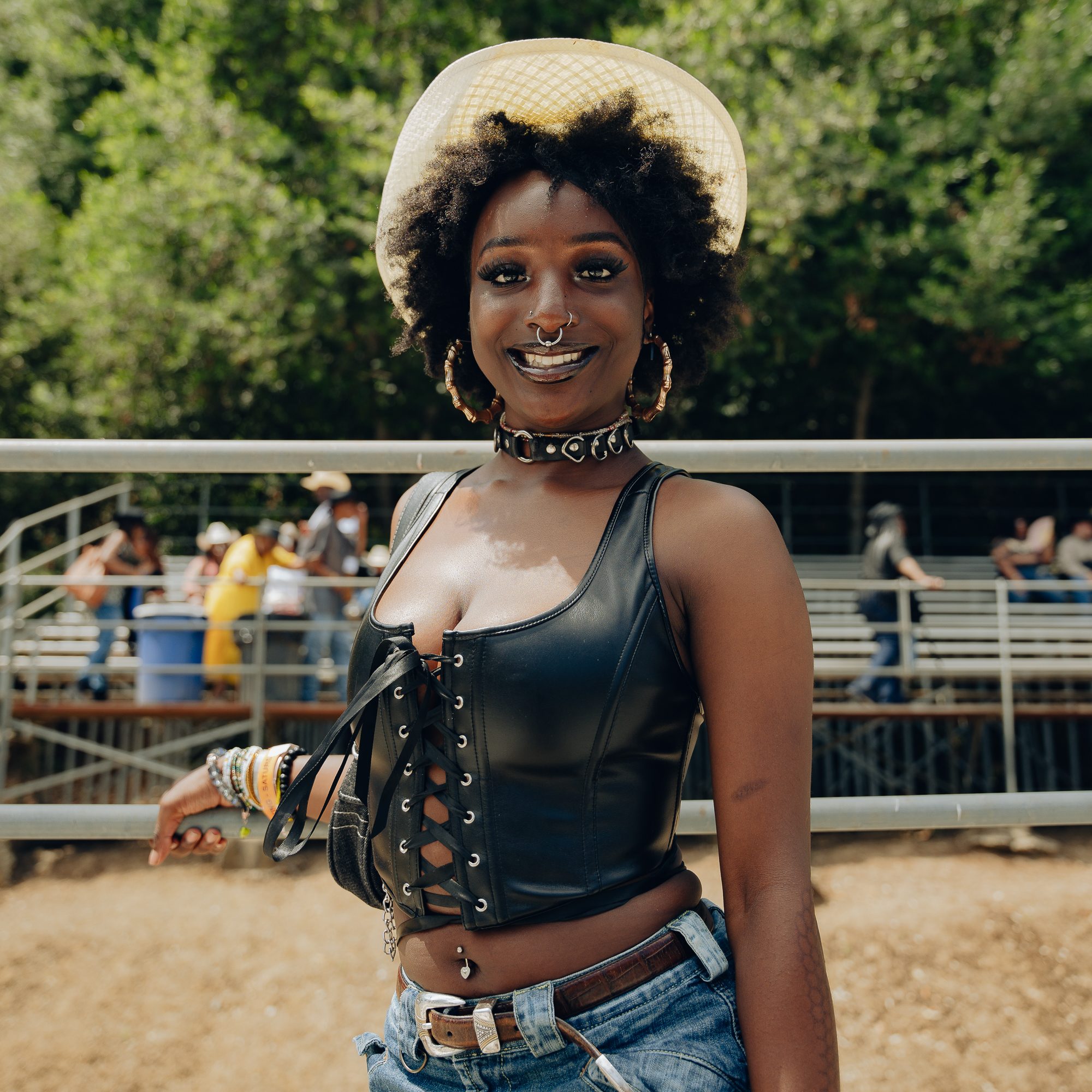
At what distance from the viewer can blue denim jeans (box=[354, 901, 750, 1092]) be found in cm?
109

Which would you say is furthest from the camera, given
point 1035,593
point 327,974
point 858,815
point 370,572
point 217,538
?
point 1035,593

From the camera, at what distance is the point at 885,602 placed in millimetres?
8367

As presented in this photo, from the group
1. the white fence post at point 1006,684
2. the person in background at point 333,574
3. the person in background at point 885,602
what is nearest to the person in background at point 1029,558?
the person in background at point 885,602

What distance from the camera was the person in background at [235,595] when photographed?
25.9 ft

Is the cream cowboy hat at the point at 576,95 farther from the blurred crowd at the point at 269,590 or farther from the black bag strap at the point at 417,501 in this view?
the blurred crowd at the point at 269,590

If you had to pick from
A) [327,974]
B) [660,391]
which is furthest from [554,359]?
[327,974]

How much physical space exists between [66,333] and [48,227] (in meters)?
1.96

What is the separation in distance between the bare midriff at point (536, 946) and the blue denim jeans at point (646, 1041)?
2 centimetres

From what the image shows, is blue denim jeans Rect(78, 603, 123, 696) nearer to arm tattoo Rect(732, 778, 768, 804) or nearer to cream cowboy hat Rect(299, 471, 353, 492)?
cream cowboy hat Rect(299, 471, 353, 492)

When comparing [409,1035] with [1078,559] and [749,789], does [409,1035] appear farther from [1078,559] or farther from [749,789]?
[1078,559]

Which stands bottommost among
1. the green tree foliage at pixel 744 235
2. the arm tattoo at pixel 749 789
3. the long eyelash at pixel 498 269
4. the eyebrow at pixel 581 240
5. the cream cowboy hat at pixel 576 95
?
the arm tattoo at pixel 749 789

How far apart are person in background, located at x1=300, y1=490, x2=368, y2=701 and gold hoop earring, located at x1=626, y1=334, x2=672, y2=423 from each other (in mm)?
6934

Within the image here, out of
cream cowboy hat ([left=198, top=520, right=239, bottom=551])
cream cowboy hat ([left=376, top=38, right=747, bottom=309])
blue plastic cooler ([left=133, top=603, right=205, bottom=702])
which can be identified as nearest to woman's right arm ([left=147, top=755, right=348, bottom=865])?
cream cowboy hat ([left=376, top=38, right=747, bottom=309])

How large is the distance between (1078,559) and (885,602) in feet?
13.1
